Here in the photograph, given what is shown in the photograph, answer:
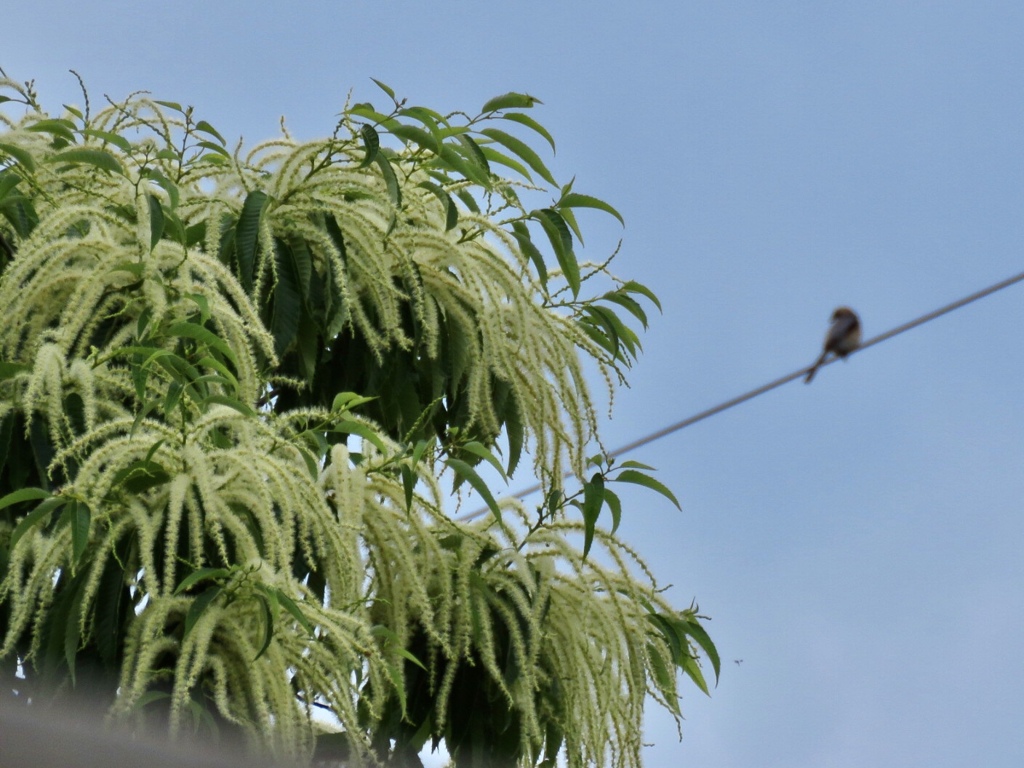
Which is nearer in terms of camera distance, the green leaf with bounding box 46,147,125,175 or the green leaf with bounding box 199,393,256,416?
the green leaf with bounding box 199,393,256,416

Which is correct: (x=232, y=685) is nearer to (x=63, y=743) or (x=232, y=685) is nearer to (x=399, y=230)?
(x=399, y=230)

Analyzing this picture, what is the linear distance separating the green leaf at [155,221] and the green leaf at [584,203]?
37.9 inches

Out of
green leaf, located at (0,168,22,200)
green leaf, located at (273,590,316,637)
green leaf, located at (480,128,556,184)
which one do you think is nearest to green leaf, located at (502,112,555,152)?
green leaf, located at (480,128,556,184)

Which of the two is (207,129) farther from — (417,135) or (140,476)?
(140,476)

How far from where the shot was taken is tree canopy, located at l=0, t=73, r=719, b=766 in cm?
205

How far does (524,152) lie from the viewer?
3012 mm

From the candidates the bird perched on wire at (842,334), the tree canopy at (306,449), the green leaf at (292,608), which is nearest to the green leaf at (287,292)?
the tree canopy at (306,449)

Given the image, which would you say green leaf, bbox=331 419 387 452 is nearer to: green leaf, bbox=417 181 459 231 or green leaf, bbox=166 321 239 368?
green leaf, bbox=166 321 239 368

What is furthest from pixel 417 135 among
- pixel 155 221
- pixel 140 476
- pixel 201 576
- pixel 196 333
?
pixel 201 576

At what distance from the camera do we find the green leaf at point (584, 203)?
2975 millimetres

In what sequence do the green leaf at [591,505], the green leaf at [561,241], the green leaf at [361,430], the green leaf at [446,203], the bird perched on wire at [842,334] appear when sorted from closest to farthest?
the green leaf at [361,430]
the green leaf at [591,505]
the green leaf at [446,203]
the green leaf at [561,241]
the bird perched on wire at [842,334]

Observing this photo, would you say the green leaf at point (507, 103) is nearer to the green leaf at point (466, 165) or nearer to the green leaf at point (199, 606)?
the green leaf at point (466, 165)

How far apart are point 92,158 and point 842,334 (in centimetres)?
181

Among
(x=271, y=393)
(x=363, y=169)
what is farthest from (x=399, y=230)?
(x=271, y=393)
